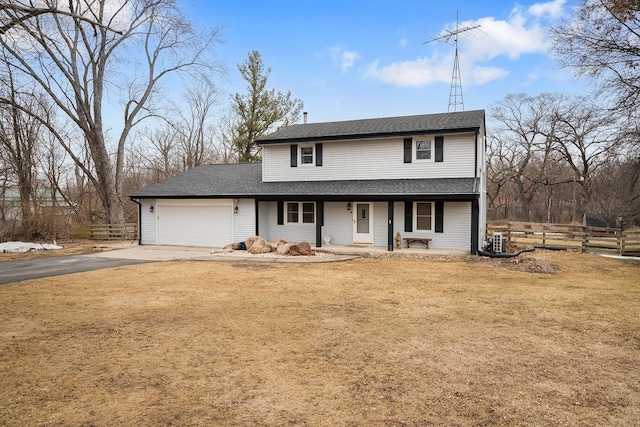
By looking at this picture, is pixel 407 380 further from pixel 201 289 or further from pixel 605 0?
pixel 605 0

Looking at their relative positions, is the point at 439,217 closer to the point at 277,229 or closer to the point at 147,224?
the point at 277,229

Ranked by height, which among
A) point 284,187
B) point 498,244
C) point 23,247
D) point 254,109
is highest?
point 254,109

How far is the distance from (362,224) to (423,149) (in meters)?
3.96

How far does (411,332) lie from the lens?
566cm

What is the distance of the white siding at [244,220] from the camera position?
16.9 metres

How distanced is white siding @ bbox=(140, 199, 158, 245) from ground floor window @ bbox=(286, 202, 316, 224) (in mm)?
6578

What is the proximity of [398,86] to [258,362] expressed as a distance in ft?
84.3

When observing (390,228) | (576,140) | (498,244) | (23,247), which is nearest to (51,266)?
(23,247)

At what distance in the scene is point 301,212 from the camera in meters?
17.2

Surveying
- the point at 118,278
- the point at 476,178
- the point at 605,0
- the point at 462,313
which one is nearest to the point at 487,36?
the point at 605,0

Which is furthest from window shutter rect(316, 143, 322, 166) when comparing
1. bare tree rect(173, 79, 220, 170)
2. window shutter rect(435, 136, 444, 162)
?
bare tree rect(173, 79, 220, 170)

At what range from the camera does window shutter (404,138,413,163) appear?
1575 cm

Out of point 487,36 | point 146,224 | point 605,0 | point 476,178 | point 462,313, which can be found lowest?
point 462,313

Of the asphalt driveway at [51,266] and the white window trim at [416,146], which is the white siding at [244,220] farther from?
the white window trim at [416,146]
